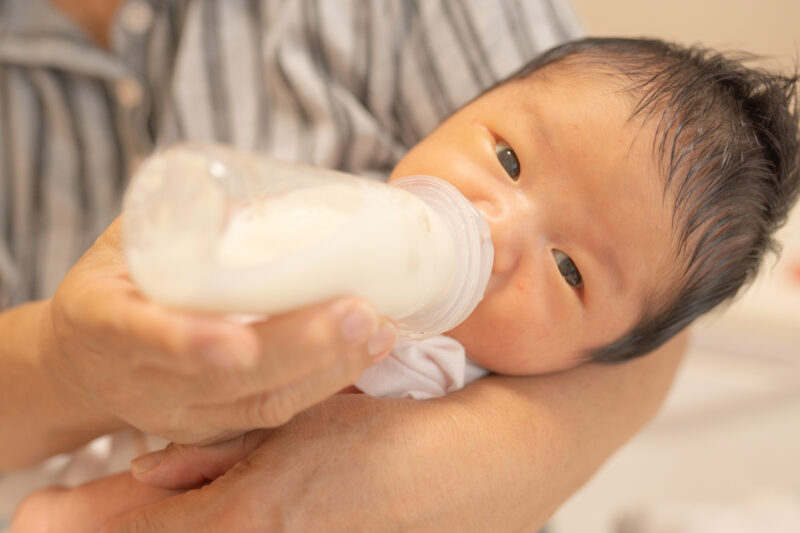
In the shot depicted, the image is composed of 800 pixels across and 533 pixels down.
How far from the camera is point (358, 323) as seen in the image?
391mm

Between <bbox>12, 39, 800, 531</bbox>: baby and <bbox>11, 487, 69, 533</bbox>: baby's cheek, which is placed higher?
<bbox>12, 39, 800, 531</bbox>: baby

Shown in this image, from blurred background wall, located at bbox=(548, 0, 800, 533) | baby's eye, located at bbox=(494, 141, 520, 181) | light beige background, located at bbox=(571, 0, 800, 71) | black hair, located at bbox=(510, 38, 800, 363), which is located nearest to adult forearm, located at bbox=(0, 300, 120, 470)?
baby's eye, located at bbox=(494, 141, 520, 181)

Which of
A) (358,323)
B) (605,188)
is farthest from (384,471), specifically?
(605,188)

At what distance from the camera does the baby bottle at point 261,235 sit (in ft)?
1.20

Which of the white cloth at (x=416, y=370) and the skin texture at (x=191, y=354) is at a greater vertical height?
the skin texture at (x=191, y=354)

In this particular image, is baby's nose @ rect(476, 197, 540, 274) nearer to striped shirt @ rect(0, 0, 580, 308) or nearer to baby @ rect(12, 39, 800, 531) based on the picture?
baby @ rect(12, 39, 800, 531)

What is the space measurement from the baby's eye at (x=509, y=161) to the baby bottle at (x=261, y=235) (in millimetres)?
275

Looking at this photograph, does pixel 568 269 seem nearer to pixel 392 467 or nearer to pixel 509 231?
pixel 509 231

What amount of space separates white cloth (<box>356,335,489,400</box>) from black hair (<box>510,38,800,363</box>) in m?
0.19

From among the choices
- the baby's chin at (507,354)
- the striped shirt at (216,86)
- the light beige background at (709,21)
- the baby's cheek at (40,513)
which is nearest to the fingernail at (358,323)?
the baby's chin at (507,354)

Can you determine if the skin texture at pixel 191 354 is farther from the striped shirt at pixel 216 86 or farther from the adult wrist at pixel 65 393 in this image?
the striped shirt at pixel 216 86

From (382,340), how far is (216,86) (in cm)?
73

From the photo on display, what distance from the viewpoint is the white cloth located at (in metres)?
0.72

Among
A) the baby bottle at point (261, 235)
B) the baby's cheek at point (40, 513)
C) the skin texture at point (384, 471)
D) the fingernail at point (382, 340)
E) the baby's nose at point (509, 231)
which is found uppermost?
the baby bottle at point (261, 235)
